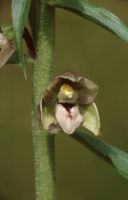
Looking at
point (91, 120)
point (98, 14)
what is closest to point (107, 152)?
point (91, 120)

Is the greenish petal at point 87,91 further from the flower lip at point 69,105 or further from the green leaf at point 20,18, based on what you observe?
the green leaf at point 20,18

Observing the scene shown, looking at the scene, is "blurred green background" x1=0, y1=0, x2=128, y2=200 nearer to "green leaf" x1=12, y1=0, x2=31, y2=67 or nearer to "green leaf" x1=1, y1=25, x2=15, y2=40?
"green leaf" x1=1, y1=25, x2=15, y2=40

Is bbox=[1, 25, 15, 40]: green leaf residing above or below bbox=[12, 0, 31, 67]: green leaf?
below

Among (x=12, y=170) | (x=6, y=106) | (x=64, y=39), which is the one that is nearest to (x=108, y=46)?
(x=64, y=39)

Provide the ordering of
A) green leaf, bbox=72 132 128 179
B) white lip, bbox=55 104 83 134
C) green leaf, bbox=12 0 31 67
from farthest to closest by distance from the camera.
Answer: green leaf, bbox=72 132 128 179
white lip, bbox=55 104 83 134
green leaf, bbox=12 0 31 67

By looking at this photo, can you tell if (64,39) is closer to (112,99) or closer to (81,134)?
(112,99)

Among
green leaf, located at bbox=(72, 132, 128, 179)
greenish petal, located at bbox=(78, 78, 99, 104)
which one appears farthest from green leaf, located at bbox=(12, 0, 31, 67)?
green leaf, located at bbox=(72, 132, 128, 179)

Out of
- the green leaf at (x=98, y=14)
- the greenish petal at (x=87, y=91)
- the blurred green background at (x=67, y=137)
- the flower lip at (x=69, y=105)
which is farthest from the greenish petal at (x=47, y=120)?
the blurred green background at (x=67, y=137)
